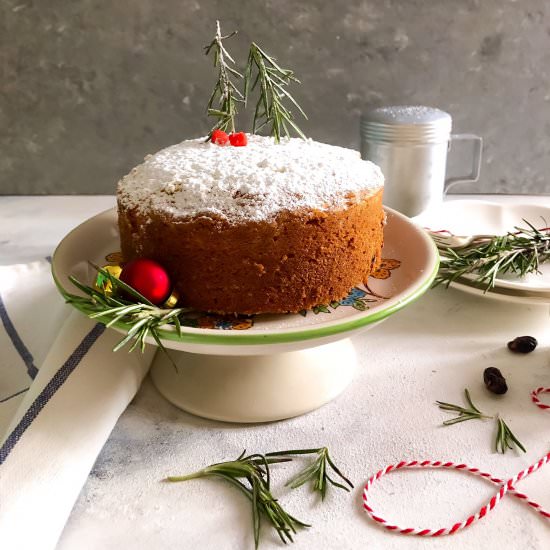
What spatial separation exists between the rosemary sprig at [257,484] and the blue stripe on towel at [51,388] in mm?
169

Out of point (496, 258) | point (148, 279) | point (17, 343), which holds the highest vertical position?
point (148, 279)

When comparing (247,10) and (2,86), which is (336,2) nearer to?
(247,10)

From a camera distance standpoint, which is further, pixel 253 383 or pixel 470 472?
pixel 253 383

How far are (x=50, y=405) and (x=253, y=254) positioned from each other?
30 cm

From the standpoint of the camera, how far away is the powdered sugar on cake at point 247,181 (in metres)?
0.77

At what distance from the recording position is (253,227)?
0.76 meters

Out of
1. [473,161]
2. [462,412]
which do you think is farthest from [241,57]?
[462,412]

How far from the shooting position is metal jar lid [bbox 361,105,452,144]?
1.40 m

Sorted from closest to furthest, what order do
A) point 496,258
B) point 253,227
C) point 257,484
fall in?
point 257,484 → point 253,227 → point 496,258

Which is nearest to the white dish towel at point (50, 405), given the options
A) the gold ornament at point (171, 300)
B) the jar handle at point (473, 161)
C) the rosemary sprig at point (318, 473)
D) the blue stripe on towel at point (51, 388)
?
the blue stripe on towel at point (51, 388)

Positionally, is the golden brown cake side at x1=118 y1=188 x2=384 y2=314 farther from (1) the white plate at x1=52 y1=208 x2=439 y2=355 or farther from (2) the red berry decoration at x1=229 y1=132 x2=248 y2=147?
(2) the red berry decoration at x1=229 y1=132 x2=248 y2=147

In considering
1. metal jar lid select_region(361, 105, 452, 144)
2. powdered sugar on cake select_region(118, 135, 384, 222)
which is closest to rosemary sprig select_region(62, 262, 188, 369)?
powdered sugar on cake select_region(118, 135, 384, 222)

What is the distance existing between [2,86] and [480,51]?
119 cm

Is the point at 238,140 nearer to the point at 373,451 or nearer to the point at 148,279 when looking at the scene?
the point at 148,279
